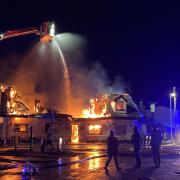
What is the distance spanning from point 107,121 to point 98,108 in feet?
15.5

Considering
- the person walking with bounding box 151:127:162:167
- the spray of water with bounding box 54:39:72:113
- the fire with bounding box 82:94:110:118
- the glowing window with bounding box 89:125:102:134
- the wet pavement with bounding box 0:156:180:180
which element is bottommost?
the wet pavement with bounding box 0:156:180:180

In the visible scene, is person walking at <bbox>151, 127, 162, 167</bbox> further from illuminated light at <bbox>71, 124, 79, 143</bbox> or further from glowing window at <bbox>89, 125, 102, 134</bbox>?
illuminated light at <bbox>71, 124, 79, 143</bbox>

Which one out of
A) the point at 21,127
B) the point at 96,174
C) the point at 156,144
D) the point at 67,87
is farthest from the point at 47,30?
the point at 67,87

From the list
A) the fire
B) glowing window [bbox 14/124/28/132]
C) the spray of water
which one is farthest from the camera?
the spray of water

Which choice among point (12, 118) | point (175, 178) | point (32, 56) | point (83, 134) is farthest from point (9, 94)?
point (175, 178)

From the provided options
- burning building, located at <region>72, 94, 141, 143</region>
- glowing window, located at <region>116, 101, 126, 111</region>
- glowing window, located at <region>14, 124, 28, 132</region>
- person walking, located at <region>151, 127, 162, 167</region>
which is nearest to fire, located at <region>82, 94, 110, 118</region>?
burning building, located at <region>72, 94, 141, 143</region>

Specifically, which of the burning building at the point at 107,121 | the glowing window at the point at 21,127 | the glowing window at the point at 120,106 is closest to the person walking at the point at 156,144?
the glowing window at the point at 21,127

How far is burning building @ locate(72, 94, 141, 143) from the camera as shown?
46.2m

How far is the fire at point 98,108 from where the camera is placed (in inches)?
1924

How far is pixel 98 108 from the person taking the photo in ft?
166

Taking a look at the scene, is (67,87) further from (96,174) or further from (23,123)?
(96,174)

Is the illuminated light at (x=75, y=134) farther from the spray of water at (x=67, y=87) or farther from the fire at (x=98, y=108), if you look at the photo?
the spray of water at (x=67, y=87)

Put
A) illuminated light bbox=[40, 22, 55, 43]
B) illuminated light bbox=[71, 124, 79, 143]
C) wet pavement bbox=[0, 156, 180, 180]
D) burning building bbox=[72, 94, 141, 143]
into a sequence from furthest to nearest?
illuminated light bbox=[71, 124, 79, 143]
burning building bbox=[72, 94, 141, 143]
illuminated light bbox=[40, 22, 55, 43]
wet pavement bbox=[0, 156, 180, 180]

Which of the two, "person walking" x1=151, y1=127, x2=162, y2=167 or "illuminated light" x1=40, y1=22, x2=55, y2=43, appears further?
"illuminated light" x1=40, y1=22, x2=55, y2=43
